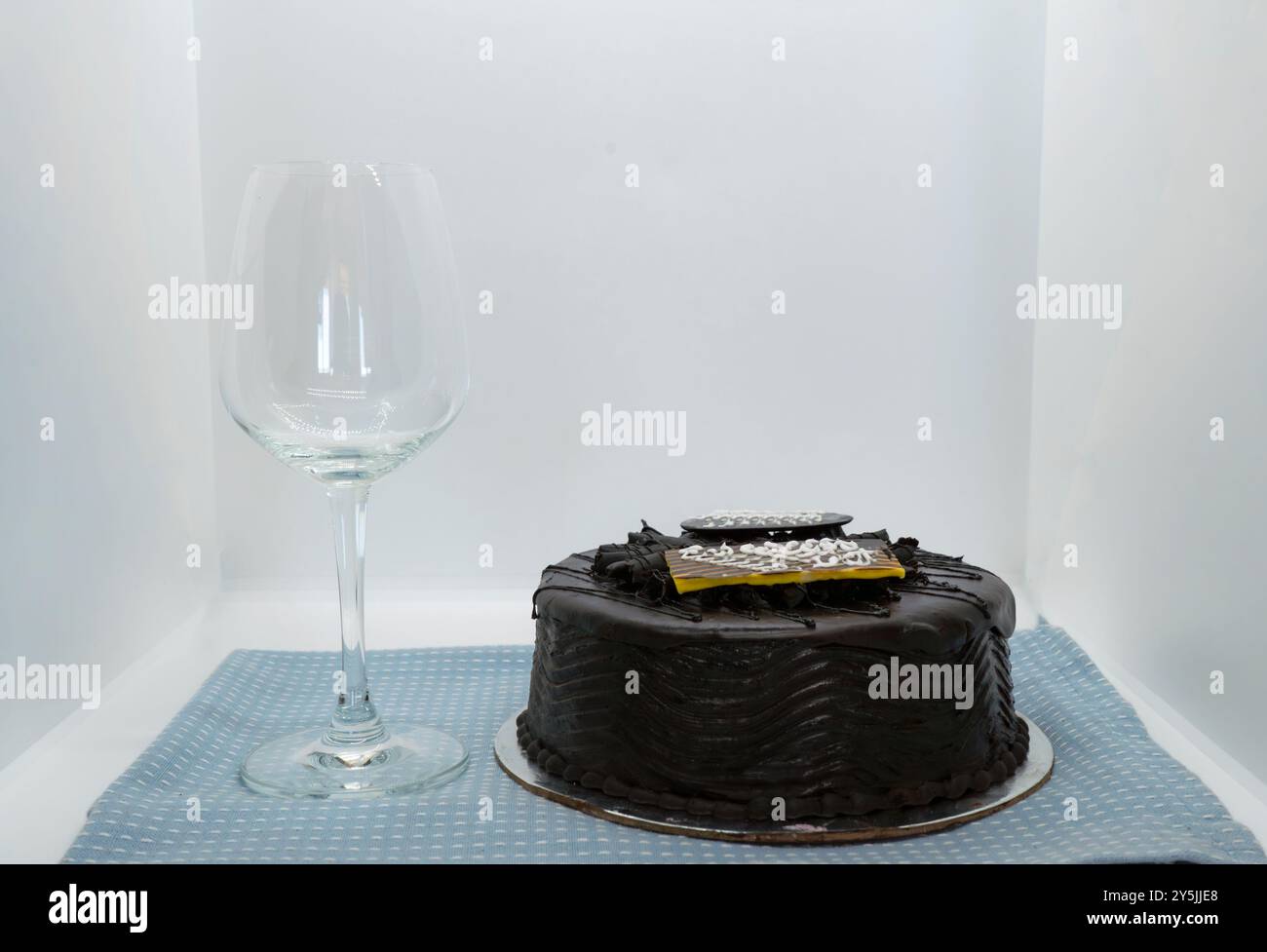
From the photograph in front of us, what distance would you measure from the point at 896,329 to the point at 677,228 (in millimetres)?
363

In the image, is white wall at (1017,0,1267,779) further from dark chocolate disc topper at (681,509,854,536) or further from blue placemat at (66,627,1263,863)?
dark chocolate disc topper at (681,509,854,536)

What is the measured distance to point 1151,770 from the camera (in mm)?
1224

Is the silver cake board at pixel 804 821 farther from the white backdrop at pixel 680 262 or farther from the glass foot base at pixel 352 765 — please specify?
the white backdrop at pixel 680 262

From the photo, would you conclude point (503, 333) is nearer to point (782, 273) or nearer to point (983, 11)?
point (782, 273)

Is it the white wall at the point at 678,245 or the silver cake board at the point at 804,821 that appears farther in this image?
the white wall at the point at 678,245

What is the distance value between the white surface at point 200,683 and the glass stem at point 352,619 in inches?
9.3

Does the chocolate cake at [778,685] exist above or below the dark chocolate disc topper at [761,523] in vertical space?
below

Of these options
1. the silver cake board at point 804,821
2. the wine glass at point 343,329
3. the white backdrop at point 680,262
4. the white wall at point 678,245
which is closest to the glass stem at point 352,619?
the wine glass at point 343,329

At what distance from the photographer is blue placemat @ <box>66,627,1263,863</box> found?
1059 millimetres

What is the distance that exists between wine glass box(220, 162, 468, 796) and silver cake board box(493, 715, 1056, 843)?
0.45 feet

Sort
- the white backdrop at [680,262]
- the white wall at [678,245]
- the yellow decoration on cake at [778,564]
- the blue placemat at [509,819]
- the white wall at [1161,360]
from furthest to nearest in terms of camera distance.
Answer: the white wall at [678,245] < the white backdrop at [680,262] < the white wall at [1161,360] < the yellow decoration on cake at [778,564] < the blue placemat at [509,819]

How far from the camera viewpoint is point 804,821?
42.9 inches

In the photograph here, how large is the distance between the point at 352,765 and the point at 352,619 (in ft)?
0.46

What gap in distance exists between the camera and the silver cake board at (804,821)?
1.07m
